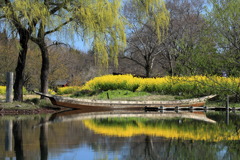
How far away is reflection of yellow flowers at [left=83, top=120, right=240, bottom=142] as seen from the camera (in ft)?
36.1

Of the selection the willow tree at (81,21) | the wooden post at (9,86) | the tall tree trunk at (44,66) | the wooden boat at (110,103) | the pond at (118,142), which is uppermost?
the willow tree at (81,21)

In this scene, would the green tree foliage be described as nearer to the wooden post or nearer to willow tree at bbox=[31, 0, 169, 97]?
willow tree at bbox=[31, 0, 169, 97]

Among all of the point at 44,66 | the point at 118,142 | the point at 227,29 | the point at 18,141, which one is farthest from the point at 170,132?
the point at 44,66

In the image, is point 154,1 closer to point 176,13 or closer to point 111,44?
point 111,44

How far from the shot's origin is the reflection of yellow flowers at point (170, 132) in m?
11.0

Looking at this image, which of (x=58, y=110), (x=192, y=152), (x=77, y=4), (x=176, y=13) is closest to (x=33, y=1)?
(x=77, y=4)

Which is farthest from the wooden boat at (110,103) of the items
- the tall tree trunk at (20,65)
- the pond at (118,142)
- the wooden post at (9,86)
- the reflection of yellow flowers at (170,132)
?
the reflection of yellow flowers at (170,132)

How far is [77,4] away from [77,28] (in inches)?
48.6

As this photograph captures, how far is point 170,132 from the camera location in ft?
39.5

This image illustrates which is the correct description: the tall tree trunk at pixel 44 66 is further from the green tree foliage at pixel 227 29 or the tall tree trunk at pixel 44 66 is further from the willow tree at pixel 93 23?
the green tree foliage at pixel 227 29

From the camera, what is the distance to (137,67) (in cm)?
5659

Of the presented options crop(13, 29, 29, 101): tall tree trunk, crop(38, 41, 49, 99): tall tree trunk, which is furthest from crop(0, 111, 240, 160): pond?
crop(38, 41, 49, 99): tall tree trunk

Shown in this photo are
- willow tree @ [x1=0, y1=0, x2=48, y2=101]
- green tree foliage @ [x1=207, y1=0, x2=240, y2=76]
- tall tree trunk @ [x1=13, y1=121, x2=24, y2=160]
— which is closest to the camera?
tall tree trunk @ [x1=13, y1=121, x2=24, y2=160]

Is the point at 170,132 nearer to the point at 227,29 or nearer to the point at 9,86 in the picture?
the point at 227,29
